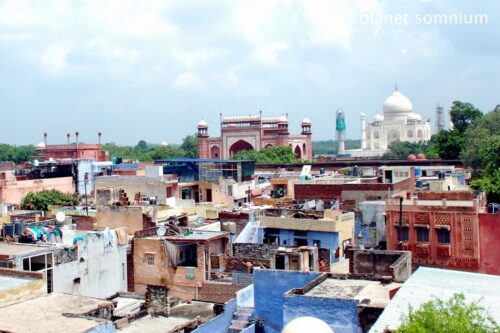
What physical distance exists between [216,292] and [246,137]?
64487 millimetres

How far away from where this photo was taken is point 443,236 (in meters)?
20.6

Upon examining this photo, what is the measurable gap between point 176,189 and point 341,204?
10.6 m

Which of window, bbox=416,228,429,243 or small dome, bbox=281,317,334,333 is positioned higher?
small dome, bbox=281,317,334,333

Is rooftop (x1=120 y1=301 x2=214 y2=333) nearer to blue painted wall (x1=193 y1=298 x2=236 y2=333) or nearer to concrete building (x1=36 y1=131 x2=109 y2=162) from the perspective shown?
blue painted wall (x1=193 y1=298 x2=236 y2=333)

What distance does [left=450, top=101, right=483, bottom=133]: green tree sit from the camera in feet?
210

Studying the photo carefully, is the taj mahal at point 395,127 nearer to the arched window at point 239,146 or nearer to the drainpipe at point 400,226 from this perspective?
the arched window at point 239,146

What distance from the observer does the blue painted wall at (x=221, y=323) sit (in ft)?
44.5

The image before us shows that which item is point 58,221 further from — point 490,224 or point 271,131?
point 271,131

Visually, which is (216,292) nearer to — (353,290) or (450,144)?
(353,290)

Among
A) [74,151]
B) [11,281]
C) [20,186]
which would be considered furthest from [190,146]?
[11,281]

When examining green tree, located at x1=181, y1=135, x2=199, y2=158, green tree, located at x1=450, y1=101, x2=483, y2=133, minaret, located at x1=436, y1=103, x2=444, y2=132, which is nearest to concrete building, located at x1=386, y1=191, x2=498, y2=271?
green tree, located at x1=450, y1=101, x2=483, y2=133

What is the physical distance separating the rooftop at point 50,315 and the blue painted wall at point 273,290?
11.8ft

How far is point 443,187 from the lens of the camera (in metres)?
29.8

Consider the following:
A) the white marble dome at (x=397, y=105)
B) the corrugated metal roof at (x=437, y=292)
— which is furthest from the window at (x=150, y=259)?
the white marble dome at (x=397, y=105)
